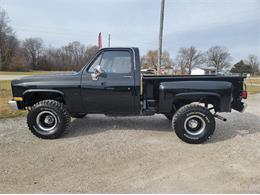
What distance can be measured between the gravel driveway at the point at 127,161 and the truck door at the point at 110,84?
73 cm

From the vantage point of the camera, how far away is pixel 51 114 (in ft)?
12.6

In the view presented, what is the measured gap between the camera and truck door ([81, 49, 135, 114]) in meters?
3.76

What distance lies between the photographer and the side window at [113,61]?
12.6 ft

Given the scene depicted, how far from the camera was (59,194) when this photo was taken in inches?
86.0

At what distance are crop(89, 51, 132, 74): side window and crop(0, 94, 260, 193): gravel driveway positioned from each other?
1.52 metres

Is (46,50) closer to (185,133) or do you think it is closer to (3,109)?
(3,109)

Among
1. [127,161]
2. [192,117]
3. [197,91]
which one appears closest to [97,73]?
[127,161]

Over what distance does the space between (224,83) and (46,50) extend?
8342cm

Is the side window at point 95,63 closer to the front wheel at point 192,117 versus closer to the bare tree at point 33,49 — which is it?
the front wheel at point 192,117

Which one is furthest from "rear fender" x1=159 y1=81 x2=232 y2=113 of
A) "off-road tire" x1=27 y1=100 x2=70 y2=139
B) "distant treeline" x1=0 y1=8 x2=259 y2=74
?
"distant treeline" x1=0 y1=8 x2=259 y2=74

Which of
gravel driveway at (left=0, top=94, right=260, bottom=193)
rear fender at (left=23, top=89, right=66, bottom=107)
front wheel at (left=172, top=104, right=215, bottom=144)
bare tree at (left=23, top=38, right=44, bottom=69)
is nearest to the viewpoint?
gravel driveway at (left=0, top=94, right=260, bottom=193)

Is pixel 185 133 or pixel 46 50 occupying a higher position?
pixel 46 50

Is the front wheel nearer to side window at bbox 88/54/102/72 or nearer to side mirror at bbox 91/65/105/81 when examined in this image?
side mirror at bbox 91/65/105/81

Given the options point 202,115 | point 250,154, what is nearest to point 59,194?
point 202,115
